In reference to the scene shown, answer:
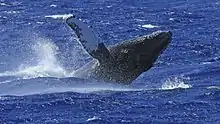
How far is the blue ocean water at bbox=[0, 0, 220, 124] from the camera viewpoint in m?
21.3

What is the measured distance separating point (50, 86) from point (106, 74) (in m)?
1.92

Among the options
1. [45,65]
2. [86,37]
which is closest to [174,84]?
[86,37]

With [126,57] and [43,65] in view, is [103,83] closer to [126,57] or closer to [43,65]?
[126,57]

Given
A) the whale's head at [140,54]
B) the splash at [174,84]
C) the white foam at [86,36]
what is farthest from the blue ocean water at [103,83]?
the white foam at [86,36]

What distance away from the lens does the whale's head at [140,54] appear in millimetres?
25438

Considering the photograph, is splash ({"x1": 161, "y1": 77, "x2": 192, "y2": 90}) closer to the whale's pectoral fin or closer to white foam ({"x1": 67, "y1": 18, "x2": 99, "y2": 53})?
the whale's pectoral fin

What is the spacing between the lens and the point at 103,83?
2559 cm

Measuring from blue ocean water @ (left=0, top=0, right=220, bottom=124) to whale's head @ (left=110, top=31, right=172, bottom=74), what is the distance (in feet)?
2.55

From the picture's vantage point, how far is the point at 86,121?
66.0ft

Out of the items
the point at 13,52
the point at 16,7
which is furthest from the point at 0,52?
the point at 16,7

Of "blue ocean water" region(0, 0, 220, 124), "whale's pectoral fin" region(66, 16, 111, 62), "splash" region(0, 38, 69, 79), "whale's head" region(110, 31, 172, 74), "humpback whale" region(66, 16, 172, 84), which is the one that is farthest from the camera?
"splash" region(0, 38, 69, 79)

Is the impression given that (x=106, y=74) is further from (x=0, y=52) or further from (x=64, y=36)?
(x=64, y=36)

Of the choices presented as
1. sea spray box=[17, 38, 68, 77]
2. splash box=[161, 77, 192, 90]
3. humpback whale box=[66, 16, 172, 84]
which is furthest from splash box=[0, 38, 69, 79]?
splash box=[161, 77, 192, 90]

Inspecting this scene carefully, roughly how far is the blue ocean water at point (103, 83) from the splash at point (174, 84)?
0.05 ft
